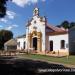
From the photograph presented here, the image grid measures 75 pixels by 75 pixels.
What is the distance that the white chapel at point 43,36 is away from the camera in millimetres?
39062

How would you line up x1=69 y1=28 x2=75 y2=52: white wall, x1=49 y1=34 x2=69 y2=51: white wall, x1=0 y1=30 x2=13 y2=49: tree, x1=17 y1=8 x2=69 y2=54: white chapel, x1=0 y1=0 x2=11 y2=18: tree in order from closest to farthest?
x1=0 y1=0 x2=11 y2=18: tree → x1=69 y1=28 x2=75 y2=52: white wall → x1=49 y1=34 x2=69 y2=51: white wall → x1=17 y1=8 x2=69 y2=54: white chapel → x1=0 y1=30 x2=13 y2=49: tree

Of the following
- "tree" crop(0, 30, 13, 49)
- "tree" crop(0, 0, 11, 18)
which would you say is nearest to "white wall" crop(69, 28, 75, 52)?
"tree" crop(0, 0, 11, 18)

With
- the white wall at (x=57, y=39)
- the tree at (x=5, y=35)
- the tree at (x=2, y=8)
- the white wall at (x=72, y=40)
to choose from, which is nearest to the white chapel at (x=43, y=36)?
the white wall at (x=57, y=39)

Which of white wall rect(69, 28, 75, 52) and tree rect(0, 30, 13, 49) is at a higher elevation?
tree rect(0, 30, 13, 49)

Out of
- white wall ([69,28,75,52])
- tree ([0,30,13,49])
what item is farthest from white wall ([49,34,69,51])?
tree ([0,30,13,49])

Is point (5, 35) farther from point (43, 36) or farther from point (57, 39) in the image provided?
point (57, 39)

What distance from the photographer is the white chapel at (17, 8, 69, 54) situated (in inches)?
1538

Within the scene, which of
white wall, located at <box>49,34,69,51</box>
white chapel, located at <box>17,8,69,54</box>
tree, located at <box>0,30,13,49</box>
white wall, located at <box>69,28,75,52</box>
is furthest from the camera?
tree, located at <box>0,30,13,49</box>

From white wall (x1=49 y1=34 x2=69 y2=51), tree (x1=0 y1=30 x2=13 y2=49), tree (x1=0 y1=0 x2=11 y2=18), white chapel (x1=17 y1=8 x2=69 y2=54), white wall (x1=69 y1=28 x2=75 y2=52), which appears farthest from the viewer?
tree (x1=0 y1=30 x2=13 y2=49)

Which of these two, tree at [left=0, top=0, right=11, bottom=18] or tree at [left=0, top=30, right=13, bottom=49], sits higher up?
tree at [left=0, top=30, right=13, bottom=49]

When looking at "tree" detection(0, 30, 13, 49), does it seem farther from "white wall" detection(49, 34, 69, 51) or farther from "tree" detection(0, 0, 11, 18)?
"tree" detection(0, 0, 11, 18)

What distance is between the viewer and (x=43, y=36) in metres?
42.8

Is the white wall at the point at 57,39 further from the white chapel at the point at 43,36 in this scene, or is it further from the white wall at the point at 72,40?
the white wall at the point at 72,40

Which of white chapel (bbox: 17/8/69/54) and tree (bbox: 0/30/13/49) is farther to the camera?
tree (bbox: 0/30/13/49)
